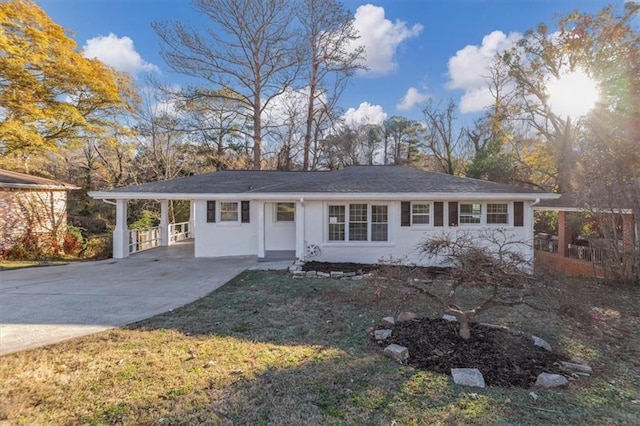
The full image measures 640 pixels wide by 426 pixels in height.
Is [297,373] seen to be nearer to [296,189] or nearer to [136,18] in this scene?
[296,189]

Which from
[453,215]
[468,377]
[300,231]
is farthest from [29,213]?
[468,377]

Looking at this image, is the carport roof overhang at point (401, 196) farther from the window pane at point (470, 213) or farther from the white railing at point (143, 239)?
the white railing at point (143, 239)

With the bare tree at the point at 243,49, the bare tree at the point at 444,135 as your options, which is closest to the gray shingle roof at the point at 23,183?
the bare tree at the point at 243,49

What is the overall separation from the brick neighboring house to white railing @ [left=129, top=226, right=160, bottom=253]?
3300 millimetres

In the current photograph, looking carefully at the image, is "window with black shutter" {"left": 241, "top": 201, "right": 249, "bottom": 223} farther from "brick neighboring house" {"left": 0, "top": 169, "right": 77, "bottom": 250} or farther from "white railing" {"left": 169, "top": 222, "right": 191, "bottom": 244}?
"brick neighboring house" {"left": 0, "top": 169, "right": 77, "bottom": 250}

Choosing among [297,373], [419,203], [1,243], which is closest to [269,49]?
[419,203]

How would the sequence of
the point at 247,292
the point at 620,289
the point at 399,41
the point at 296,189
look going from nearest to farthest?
the point at 247,292 < the point at 620,289 < the point at 296,189 < the point at 399,41

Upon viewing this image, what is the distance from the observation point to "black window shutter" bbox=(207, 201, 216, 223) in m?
11.8

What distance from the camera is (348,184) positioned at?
1104 centimetres

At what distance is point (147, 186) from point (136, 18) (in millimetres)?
9457

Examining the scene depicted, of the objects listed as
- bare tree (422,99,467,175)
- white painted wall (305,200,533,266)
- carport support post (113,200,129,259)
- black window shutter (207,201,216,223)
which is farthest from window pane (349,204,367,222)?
bare tree (422,99,467,175)

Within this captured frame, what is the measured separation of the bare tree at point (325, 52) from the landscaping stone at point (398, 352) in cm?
1937

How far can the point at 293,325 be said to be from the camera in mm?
5227

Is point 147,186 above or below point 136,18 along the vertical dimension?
below
